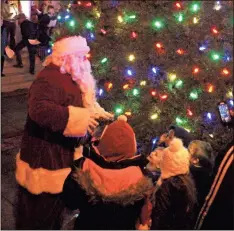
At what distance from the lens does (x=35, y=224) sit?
385cm

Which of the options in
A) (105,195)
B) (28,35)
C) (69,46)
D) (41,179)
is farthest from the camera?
(28,35)

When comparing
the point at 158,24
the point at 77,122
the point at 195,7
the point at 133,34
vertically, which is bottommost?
the point at 77,122

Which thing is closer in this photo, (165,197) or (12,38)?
(165,197)

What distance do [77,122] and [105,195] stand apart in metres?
0.85

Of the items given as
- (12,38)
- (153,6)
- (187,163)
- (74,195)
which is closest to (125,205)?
(74,195)

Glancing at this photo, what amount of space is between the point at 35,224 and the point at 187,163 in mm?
1597

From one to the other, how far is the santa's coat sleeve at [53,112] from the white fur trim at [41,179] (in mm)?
422

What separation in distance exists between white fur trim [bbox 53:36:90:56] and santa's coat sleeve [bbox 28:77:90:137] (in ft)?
1.27

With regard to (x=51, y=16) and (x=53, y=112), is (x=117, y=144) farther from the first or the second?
(x=51, y=16)

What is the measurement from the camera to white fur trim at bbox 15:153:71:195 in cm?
379

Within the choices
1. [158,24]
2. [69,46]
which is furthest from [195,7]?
[69,46]

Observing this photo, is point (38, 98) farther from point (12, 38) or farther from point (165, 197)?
point (12, 38)

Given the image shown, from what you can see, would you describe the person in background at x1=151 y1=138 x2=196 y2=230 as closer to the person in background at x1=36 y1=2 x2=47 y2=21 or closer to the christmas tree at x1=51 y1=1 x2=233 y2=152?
the christmas tree at x1=51 y1=1 x2=233 y2=152

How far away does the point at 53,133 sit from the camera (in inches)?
148
